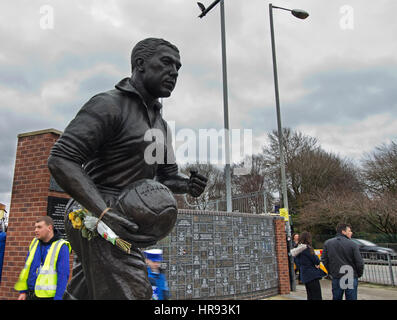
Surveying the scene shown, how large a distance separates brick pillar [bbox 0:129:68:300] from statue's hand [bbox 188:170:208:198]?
159 inches

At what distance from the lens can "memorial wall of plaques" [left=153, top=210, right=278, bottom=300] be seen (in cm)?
698

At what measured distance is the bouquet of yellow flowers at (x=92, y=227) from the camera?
1355 mm

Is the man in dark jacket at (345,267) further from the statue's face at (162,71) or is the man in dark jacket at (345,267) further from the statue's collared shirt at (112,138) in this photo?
the statue's face at (162,71)

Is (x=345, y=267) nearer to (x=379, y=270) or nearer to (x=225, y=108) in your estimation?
(x=225, y=108)

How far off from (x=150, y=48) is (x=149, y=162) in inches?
24.0

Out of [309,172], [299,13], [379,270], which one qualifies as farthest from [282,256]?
[309,172]

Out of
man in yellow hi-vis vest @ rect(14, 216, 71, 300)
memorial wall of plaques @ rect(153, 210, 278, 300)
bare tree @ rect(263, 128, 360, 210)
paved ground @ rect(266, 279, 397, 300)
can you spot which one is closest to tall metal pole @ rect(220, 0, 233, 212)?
memorial wall of plaques @ rect(153, 210, 278, 300)

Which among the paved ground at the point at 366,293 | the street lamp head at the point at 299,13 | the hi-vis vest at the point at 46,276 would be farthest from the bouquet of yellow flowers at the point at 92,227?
the street lamp head at the point at 299,13

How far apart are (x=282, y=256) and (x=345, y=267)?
13.8 ft

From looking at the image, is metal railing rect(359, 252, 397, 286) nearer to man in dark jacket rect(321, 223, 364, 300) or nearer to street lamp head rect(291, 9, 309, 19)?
man in dark jacket rect(321, 223, 364, 300)

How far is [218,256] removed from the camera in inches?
307

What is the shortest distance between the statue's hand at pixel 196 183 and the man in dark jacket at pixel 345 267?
4.92 m
